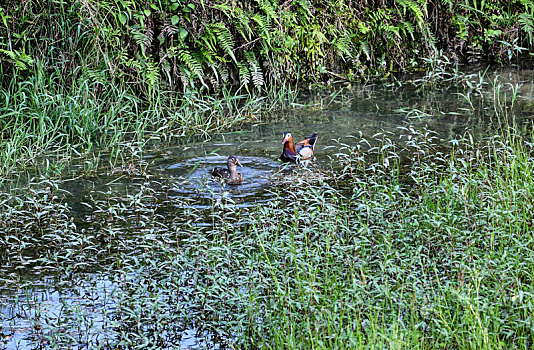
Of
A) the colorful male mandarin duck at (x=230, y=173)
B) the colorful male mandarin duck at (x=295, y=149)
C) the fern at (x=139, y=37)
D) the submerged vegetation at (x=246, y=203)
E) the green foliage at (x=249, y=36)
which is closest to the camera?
the submerged vegetation at (x=246, y=203)

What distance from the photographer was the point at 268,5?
11242mm

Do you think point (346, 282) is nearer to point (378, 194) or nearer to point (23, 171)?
A: point (378, 194)

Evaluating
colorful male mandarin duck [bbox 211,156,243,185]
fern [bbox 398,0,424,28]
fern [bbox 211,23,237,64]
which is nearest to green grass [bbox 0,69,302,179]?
fern [bbox 211,23,237,64]

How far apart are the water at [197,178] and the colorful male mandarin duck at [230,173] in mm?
75

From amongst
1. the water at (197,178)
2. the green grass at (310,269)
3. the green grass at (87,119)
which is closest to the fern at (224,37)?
the green grass at (87,119)

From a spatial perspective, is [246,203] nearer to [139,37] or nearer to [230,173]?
[230,173]

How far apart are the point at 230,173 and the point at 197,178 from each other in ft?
1.37

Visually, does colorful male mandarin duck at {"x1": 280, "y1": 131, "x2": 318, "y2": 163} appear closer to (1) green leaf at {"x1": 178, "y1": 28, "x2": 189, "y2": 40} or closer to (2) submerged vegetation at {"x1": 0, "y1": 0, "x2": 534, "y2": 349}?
(2) submerged vegetation at {"x1": 0, "y1": 0, "x2": 534, "y2": 349}

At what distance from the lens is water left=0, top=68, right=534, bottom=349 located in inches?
207

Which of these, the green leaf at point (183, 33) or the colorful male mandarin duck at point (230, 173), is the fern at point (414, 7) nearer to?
the green leaf at point (183, 33)

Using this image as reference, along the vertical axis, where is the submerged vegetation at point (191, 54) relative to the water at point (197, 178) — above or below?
above

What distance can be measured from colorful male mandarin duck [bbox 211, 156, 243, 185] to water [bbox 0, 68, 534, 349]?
0.08 metres

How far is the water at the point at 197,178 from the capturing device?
17.3 ft

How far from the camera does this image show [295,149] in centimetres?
904
